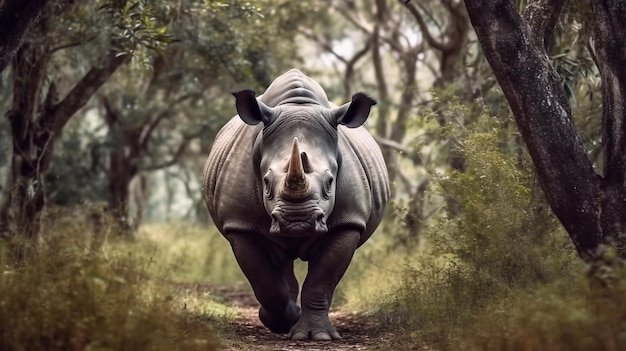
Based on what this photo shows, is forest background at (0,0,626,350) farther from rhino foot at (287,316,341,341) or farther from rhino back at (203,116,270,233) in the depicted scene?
rhino back at (203,116,270,233)

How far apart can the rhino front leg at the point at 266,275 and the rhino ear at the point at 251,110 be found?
36.7 inches

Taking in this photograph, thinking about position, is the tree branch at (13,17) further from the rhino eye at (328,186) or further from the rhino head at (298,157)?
the rhino eye at (328,186)

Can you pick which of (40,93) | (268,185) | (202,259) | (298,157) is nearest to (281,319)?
(268,185)

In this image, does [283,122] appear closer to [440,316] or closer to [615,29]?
[440,316]

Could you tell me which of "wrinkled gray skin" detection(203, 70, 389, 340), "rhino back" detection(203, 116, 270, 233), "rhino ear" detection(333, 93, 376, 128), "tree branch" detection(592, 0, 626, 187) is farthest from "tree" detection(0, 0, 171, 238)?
"tree branch" detection(592, 0, 626, 187)

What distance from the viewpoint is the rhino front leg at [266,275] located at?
880cm

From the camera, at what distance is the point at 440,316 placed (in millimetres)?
8164

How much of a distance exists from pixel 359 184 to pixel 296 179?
131cm

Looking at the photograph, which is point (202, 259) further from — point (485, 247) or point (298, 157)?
point (298, 157)

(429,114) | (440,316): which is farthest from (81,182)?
(440,316)

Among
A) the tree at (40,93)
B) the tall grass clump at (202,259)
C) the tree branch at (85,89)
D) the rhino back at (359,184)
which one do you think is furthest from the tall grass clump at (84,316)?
the tall grass clump at (202,259)

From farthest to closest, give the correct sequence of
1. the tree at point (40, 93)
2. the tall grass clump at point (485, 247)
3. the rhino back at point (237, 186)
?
the tree at point (40, 93), the rhino back at point (237, 186), the tall grass clump at point (485, 247)

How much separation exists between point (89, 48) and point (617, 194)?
955 cm

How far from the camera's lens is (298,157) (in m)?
7.68
